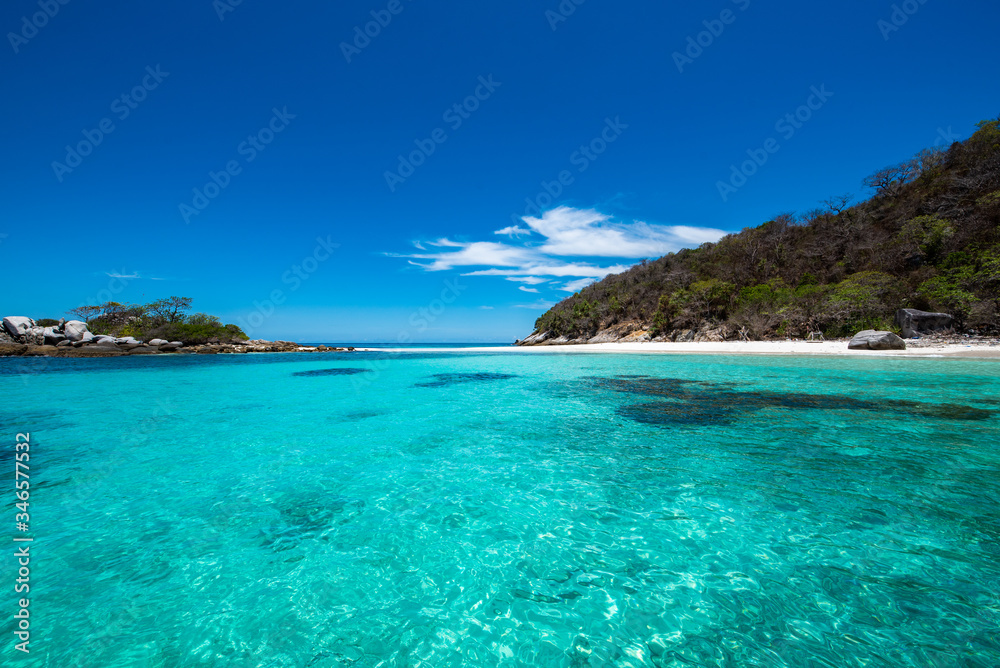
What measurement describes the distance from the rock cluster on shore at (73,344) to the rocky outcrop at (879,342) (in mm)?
63128

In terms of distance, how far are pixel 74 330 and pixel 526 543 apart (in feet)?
219

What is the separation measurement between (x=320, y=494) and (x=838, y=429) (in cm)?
1061

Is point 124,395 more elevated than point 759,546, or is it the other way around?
point 124,395

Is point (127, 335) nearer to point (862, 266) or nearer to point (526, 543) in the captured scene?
point (526, 543)

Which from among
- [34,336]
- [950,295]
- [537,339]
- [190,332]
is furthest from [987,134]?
[34,336]

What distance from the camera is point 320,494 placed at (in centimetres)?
572

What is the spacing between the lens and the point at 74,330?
45.4 metres

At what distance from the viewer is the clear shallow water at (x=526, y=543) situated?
2.86 m

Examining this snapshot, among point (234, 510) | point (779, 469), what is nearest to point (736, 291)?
point (779, 469)

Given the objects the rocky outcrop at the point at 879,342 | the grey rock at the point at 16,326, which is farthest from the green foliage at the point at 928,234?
the grey rock at the point at 16,326

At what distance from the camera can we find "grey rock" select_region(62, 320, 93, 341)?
146 feet

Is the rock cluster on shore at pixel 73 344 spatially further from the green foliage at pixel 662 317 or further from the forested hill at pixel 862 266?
the forested hill at pixel 862 266

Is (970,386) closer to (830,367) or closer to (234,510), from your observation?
(830,367)

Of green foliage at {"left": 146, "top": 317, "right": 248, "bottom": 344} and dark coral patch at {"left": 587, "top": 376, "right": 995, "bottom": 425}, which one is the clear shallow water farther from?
green foliage at {"left": 146, "top": 317, "right": 248, "bottom": 344}
